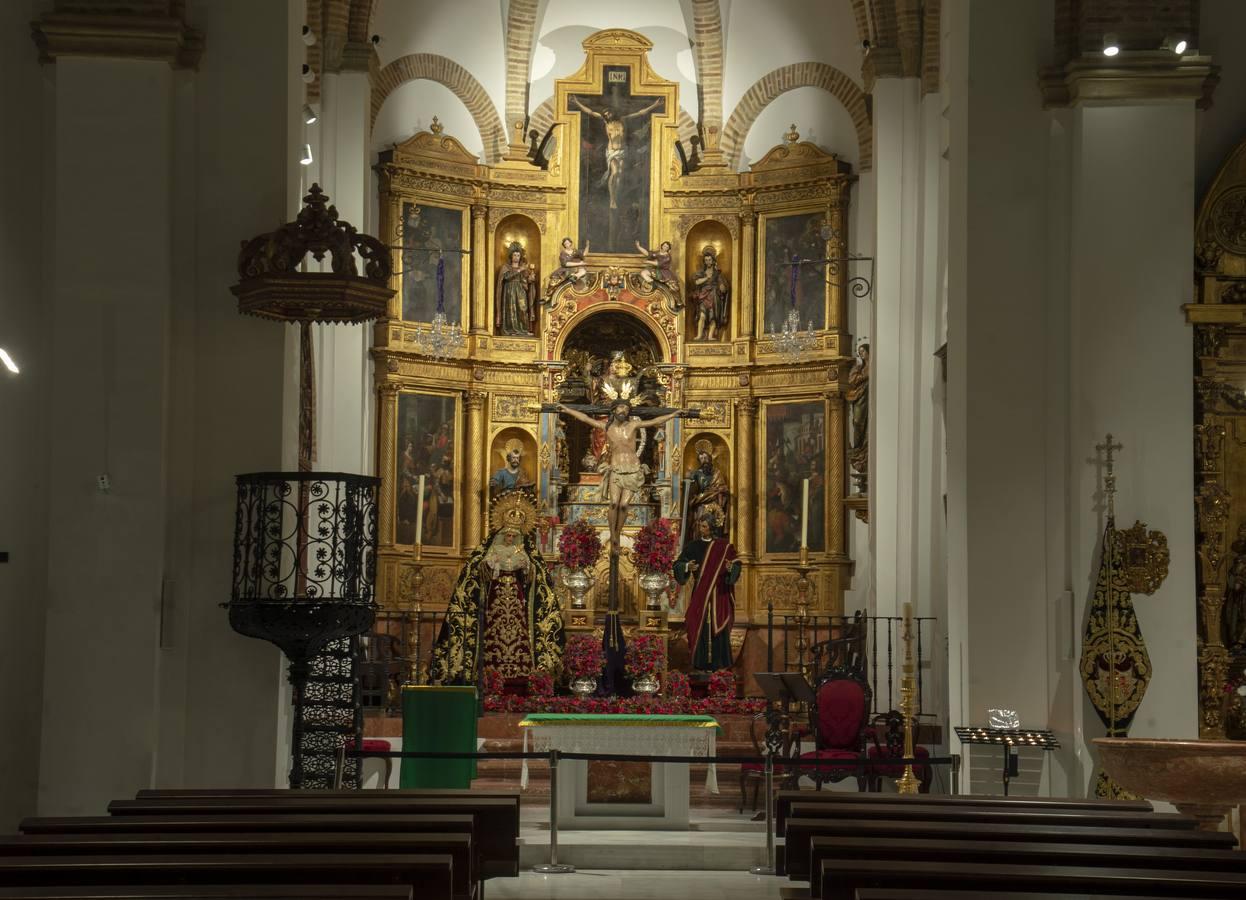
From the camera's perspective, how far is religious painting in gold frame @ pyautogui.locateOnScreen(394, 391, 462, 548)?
2008 cm

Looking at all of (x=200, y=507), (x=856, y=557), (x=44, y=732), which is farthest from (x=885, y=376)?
(x=44, y=732)

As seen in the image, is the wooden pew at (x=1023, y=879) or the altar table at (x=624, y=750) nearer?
the wooden pew at (x=1023, y=879)

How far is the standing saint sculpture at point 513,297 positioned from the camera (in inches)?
825

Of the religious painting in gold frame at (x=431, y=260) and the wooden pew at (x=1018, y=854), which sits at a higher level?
the religious painting in gold frame at (x=431, y=260)

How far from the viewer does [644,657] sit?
53.8ft

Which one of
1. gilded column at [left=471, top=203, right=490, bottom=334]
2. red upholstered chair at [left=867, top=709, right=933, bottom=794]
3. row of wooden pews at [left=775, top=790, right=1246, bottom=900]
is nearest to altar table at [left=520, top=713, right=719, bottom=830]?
red upholstered chair at [left=867, top=709, right=933, bottom=794]

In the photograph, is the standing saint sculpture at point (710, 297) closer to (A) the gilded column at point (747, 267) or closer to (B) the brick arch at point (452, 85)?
(A) the gilded column at point (747, 267)

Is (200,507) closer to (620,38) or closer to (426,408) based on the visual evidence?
(426,408)

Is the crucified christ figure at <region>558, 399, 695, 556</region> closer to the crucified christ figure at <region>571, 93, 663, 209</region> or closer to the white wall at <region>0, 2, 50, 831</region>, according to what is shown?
the crucified christ figure at <region>571, 93, 663, 209</region>

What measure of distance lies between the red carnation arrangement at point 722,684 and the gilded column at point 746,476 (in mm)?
3097

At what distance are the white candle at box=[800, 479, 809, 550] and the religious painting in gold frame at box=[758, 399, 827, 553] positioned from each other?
9 cm

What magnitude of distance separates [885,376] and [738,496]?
3884 mm

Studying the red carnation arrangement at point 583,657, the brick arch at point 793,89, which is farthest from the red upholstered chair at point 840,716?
the brick arch at point 793,89

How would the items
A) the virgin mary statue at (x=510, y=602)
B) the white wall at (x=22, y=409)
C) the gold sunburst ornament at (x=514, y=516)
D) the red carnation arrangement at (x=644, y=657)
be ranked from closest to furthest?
1. the white wall at (x=22, y=409)
2. the red carnation arrangement at (x=644, y=657)
3. the virgin mary statue at (x=510, y=602)
4. the gold sunburst ornament at (x=514, y=516)
